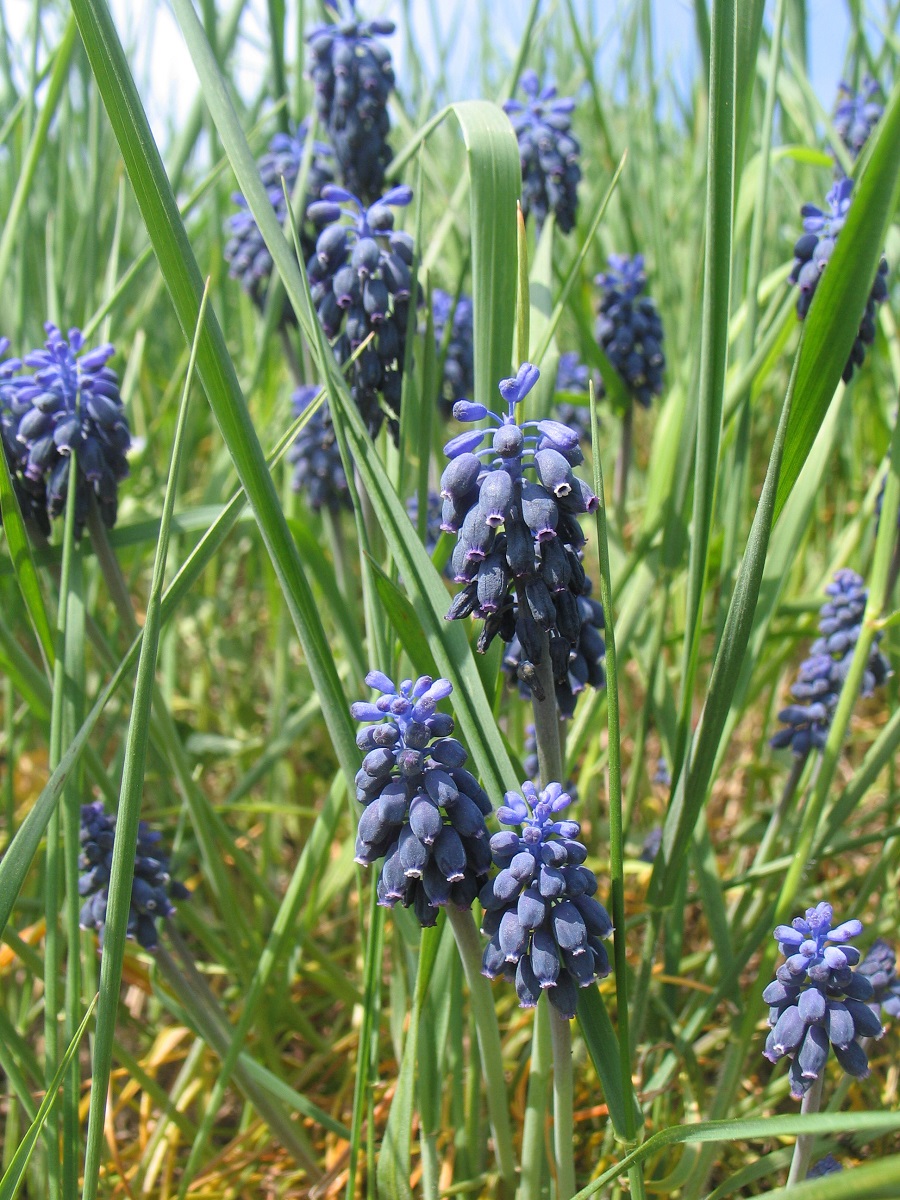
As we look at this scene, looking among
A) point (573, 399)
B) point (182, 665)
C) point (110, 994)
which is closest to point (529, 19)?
point (573, 399)

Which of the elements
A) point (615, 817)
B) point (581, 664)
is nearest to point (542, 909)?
point (615, 817)

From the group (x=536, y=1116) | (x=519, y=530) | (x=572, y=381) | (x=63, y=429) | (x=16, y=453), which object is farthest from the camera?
(x=572, y=381)

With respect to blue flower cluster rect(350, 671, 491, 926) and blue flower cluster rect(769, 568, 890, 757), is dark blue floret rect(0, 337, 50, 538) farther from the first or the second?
blue flower cluster rect(769, 568, 890, 757)

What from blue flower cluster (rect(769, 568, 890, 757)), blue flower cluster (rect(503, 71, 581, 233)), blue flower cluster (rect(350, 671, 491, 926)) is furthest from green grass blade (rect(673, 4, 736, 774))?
blue flower cluster (rect(503, 71, 581, 233))

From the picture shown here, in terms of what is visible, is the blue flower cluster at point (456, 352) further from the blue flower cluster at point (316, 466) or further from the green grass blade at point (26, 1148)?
the green grass blade at point (26, 1148)

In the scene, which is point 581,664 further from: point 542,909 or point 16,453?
point 16,453

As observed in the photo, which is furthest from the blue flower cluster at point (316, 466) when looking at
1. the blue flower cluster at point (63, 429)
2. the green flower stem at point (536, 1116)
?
the green flower stem at point (536, 1116)
